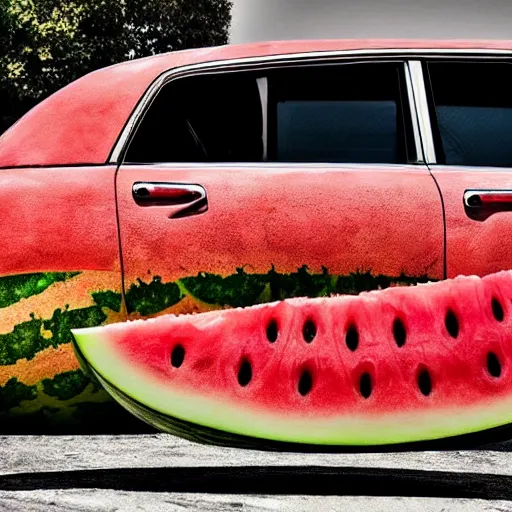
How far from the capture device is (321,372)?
3213 millimetres

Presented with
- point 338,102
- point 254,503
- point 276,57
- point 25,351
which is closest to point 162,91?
point 276,57

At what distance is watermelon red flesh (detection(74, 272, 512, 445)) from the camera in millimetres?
3207

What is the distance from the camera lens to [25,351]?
124 inches

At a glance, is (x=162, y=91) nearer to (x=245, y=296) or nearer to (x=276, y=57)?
(x=276, y=57)

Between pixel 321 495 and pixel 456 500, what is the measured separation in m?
0.54

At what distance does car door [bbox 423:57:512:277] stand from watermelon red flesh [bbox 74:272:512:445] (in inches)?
7.9

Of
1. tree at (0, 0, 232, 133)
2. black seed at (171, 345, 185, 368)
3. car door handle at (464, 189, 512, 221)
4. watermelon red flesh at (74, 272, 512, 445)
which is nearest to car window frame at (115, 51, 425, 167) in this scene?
car door handle at (464, 189, 512, 221)

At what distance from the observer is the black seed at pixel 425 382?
3234mm

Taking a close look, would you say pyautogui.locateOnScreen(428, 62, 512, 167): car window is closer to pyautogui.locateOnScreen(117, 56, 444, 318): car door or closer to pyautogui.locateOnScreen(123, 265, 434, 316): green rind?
pyautogui.locateOnScreen(117, 56, 444, 318): car door

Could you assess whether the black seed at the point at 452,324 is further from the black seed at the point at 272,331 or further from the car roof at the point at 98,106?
the car roof at the point at 98,106

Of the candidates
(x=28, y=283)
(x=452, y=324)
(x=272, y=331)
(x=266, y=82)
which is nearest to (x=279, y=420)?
(x=272, y=331)

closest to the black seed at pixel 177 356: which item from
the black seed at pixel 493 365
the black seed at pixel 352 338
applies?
the black seed at pixel 352 338

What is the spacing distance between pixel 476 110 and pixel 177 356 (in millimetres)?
1473

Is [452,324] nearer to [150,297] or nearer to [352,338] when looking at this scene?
[352,338]
